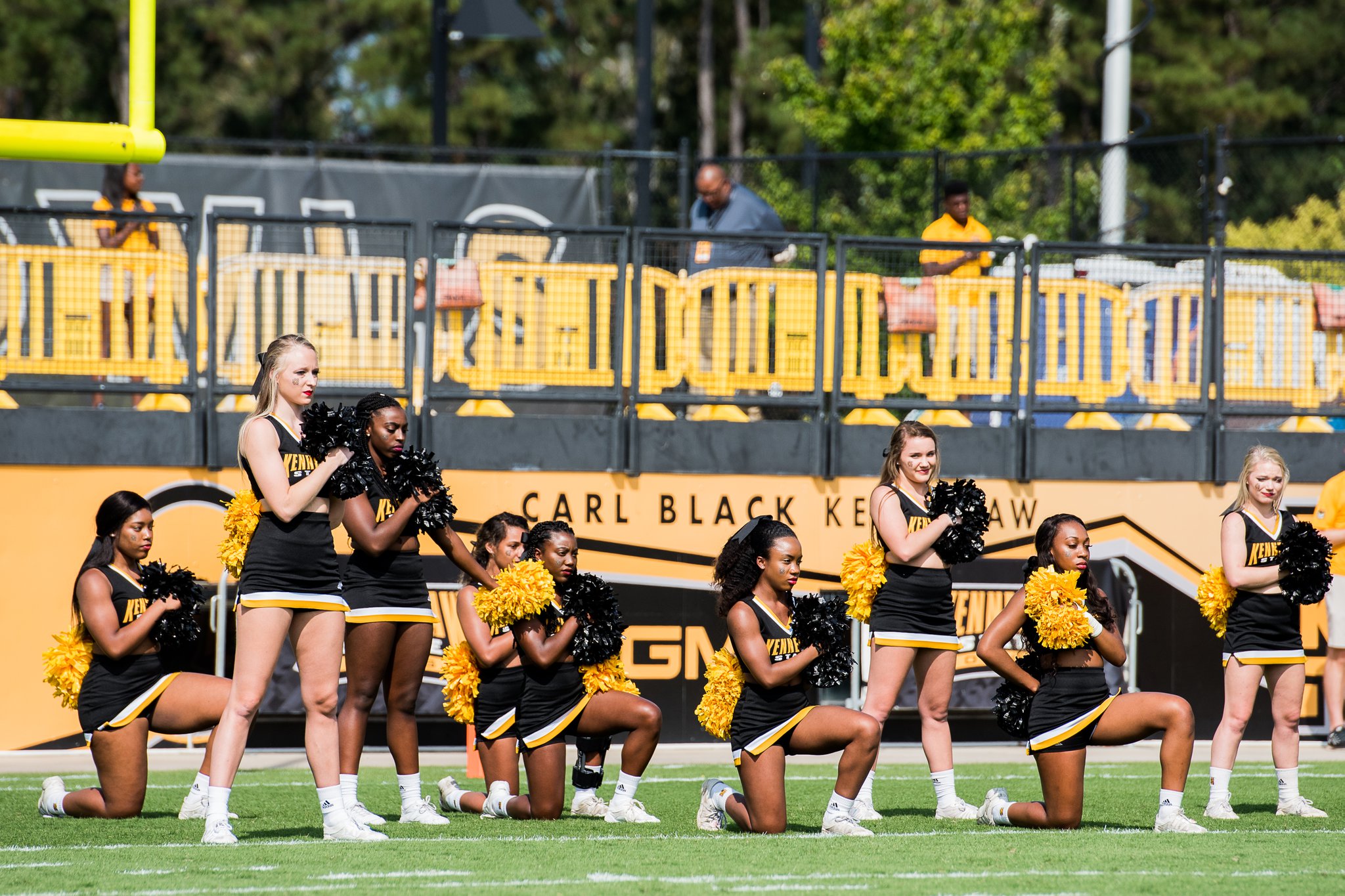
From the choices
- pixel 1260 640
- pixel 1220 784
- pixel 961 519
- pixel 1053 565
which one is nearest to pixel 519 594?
pixel 961 519

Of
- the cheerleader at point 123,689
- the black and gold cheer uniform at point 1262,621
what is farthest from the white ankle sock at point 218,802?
the black and gold cheer uniform at point 1262,621

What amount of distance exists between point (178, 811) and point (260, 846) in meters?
1.36

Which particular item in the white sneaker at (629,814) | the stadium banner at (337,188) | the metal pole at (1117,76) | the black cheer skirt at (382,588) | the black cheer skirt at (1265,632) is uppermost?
the metal pole at (1117,76)

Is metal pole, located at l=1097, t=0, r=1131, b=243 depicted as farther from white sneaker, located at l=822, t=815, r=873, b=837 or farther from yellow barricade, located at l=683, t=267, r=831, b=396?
white sneaker, located at l=822, t=815, r=873, b=837

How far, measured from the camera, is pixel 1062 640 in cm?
664

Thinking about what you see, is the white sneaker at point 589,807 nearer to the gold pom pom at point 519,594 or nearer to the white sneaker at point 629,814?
the white sneaker at point 629,814

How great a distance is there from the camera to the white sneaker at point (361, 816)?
6.12m

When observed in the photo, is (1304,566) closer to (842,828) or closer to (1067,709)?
(1067,709)

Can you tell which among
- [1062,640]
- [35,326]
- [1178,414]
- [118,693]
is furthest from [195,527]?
[1178,414]

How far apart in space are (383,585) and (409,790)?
2.97 feet

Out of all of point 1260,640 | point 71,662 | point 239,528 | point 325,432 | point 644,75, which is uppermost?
point 644,75

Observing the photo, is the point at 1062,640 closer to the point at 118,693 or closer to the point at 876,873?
the point at 876,873

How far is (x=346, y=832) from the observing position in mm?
5992

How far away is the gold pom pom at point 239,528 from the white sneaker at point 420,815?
1237 millimetres
